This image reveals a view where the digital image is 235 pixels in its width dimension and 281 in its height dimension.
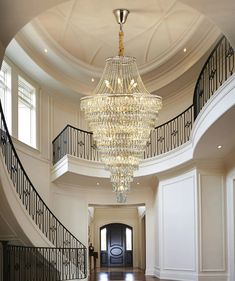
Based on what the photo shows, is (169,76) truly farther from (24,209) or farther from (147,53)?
(24,209)

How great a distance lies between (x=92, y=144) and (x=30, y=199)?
12.2 feet

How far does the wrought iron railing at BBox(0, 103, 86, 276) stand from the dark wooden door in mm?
8263

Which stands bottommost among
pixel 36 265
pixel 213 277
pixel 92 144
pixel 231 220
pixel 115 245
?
pixel 115 245

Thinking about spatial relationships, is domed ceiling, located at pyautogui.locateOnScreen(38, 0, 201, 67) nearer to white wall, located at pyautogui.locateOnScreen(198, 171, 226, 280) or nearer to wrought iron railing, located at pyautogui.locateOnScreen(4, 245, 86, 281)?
white wall, located at pyautogui.locateOnScreen(198, 171, 226, 280)

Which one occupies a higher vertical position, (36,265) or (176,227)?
(176,227)

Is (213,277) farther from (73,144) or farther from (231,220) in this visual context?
(73,144)

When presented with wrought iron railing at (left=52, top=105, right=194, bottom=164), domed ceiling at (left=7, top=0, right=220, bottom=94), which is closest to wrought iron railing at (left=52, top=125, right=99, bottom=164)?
wrought iron railing at (left=52, top=105, right=194, bottom=164)

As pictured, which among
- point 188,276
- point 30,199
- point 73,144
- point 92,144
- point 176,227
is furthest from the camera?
point 73,144

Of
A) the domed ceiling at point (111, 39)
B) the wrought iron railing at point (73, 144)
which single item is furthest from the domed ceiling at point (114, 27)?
the wrought iron railing at point (73, 144)

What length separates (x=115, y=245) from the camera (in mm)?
24406

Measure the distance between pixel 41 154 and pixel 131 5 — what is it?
17.6ft

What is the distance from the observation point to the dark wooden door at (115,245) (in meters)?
24.3

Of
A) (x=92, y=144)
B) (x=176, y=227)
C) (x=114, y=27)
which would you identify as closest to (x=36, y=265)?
(x=176, y=227)

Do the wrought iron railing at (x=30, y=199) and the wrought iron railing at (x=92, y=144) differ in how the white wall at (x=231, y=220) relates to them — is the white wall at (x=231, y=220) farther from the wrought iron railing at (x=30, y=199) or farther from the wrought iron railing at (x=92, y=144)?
the wrought iron railing at (x=30, y=199)
